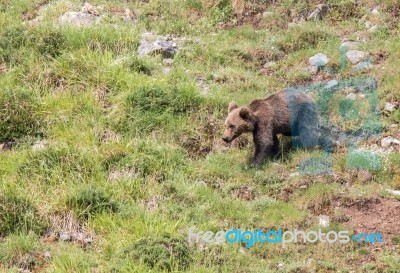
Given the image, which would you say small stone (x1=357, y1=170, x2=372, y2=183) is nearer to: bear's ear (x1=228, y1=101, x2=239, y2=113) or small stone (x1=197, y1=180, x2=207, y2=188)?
small stone (x1=197, y1=180, x2=207, y2=188)

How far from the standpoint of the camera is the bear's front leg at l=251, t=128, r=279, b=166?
9039mm

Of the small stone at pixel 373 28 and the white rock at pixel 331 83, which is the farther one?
the small stone at pixel 373 28

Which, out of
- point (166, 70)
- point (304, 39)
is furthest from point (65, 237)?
point (304, 39)

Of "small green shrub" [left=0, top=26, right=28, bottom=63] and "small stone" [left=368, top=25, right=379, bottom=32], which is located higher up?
"small stone" [left=368, top=25, right=379, bottom=32]

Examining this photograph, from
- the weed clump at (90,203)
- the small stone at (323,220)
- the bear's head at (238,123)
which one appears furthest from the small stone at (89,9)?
the small stone at (323,220)

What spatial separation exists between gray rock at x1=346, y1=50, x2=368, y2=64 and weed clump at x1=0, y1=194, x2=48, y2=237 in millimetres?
5155

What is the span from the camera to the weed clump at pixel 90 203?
25.6 ft

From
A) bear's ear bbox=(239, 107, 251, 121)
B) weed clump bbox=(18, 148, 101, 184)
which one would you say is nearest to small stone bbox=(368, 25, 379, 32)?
bear's ear bbox=(239, 107, 251, 121)

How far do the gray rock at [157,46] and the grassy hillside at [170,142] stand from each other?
11 centimetres

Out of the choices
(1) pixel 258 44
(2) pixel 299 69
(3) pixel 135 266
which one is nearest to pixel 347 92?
(2) pixel 299 69

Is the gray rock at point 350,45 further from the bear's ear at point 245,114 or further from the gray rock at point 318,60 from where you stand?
the bear's ear at point 245,114

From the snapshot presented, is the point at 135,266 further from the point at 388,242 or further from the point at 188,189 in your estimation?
the point at 388,242

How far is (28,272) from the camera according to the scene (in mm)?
7047

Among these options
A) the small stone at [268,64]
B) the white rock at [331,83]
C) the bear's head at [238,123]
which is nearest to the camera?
the bear's head at [238,123]
